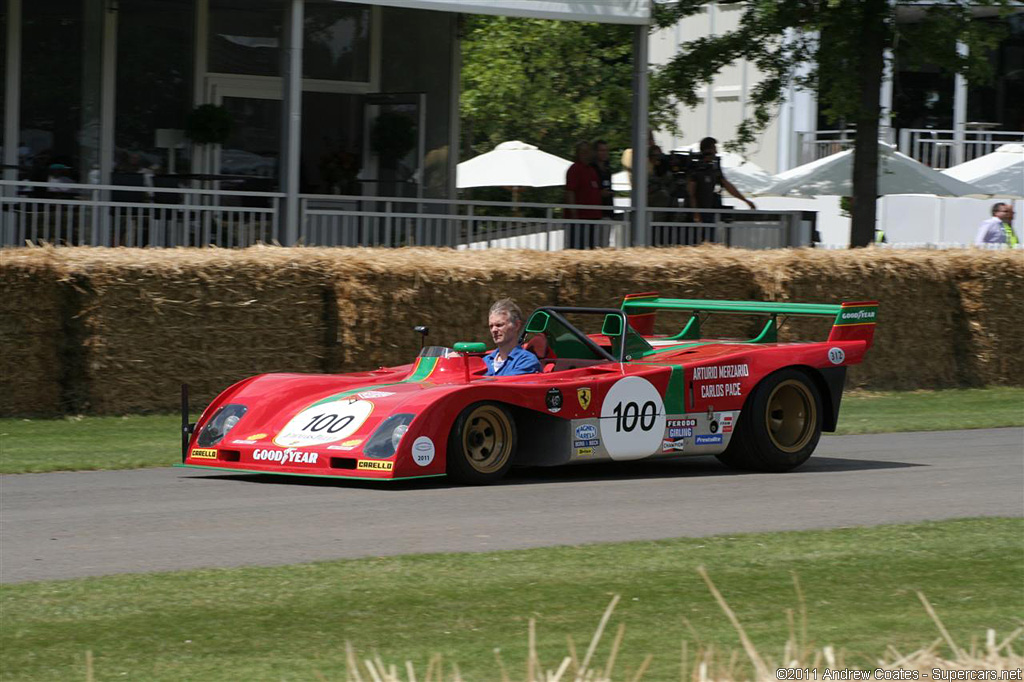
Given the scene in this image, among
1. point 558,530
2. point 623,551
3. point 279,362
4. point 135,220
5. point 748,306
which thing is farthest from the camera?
point 135,220

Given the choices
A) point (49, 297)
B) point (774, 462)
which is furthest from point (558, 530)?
point (49, 297)

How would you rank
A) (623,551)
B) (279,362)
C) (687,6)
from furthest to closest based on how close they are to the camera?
1. (687,6)
2. (279,362)
3. (623,551)

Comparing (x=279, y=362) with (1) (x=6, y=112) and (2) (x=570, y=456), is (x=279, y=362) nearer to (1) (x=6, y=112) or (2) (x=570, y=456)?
(2) (x=570, y=456)

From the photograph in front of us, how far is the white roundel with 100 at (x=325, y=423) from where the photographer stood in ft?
31.4

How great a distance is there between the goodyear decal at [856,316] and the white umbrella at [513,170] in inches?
758

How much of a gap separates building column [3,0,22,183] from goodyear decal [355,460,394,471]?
1120 centimetres

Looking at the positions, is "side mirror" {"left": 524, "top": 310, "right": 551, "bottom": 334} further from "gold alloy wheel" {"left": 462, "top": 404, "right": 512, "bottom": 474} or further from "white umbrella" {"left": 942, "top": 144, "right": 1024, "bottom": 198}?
"white umbrella" {"left": 942, "top": 144, "right": 1024, "bottom": 198}

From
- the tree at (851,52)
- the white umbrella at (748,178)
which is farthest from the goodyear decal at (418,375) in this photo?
the white umbrella at (748,178)

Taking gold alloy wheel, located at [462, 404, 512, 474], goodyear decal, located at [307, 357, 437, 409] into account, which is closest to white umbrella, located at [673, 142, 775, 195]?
goodyear decal, located at [307, 357, 437, 409]

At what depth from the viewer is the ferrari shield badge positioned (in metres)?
10.2

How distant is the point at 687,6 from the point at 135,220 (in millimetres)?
8104

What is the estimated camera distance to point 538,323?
10953mm

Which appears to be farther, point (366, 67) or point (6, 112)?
point (366, 67)

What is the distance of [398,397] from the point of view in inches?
380
